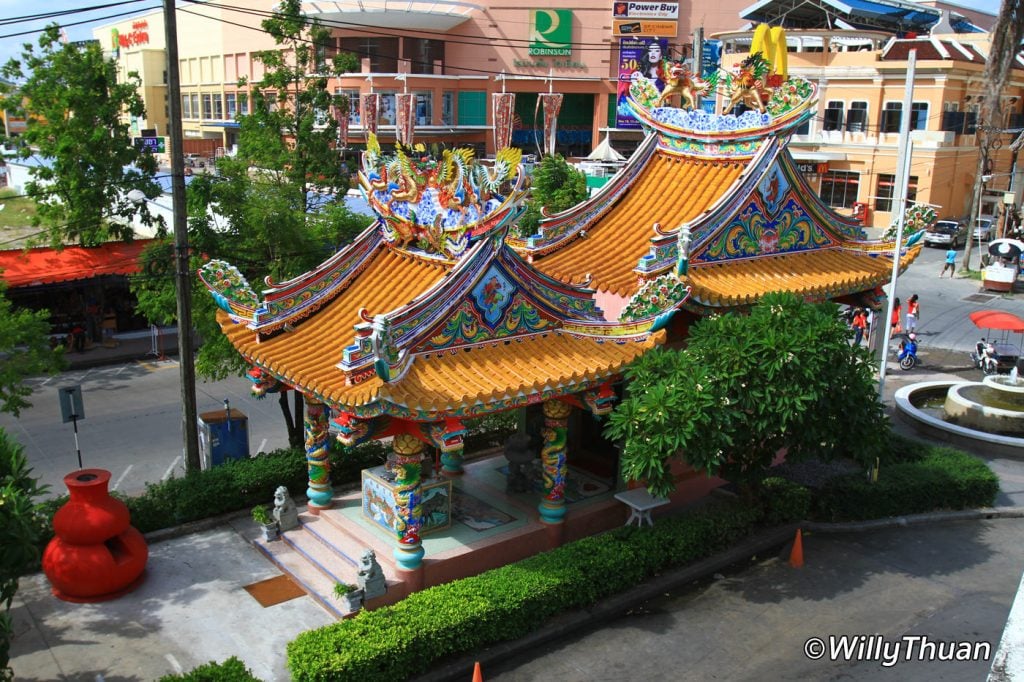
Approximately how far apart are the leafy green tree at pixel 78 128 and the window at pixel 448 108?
4826cm

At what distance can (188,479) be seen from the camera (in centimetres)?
1602

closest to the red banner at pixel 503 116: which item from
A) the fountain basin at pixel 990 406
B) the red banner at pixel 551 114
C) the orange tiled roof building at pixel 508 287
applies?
the red banner at pixel 551 114

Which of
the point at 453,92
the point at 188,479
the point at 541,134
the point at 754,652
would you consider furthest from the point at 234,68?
the point at 754,652

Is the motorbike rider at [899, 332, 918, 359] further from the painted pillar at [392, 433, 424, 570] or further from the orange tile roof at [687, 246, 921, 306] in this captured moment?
the painted pillar at [392, 433, 424, 570]

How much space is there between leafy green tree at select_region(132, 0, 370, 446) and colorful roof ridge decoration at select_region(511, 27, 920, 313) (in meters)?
4.81

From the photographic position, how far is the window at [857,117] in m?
52.0

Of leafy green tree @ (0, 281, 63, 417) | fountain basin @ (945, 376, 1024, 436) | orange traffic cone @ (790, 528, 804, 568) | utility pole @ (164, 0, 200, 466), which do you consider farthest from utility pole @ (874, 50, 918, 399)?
leafy green tree @ (0, 281, 63, 417)

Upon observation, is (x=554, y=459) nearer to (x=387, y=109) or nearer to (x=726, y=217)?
(x=726, y=217)

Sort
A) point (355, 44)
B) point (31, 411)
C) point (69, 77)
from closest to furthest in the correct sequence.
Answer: point (31, 411), point (69, 77), point (355, 44)

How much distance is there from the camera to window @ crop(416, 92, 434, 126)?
2854 inches

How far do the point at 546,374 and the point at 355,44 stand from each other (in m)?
65.1

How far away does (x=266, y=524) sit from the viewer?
15070 millimetres

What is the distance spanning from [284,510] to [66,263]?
18.6 meters

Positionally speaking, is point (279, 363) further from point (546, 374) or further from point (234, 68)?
point (234, 68)
